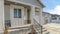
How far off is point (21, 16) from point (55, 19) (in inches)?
958

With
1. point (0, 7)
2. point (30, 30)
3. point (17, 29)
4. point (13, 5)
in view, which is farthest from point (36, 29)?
point (0, 7)

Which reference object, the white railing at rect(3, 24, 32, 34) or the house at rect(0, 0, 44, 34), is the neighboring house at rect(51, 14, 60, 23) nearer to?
the house at rect(0, 0, 44, 34)

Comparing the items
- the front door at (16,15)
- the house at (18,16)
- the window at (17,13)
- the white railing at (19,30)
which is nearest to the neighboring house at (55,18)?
the house at (18,16)

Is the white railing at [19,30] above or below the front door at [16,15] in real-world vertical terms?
below

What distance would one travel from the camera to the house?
9.71 metres

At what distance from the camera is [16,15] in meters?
13.2

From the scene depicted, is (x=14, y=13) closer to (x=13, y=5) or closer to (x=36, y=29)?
(x=13, y=5)

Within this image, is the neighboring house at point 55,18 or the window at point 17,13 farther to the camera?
the neighboring house at point 55,18

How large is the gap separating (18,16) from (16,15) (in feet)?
1.06

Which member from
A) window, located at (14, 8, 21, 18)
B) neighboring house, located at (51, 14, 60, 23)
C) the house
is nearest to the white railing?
the house

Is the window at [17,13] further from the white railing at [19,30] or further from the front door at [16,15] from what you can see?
the white railing at [19,30]

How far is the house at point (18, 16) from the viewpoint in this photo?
971 centimetres

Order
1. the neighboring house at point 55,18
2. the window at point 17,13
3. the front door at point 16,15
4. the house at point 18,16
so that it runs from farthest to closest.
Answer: the neighboring house at point 55,18 < the window at point 17,13 < the front door at point 16,15 < the house at point 18,16

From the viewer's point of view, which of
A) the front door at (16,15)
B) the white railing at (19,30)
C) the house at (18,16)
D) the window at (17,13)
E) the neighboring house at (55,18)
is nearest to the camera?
the white railing at (19,30)
